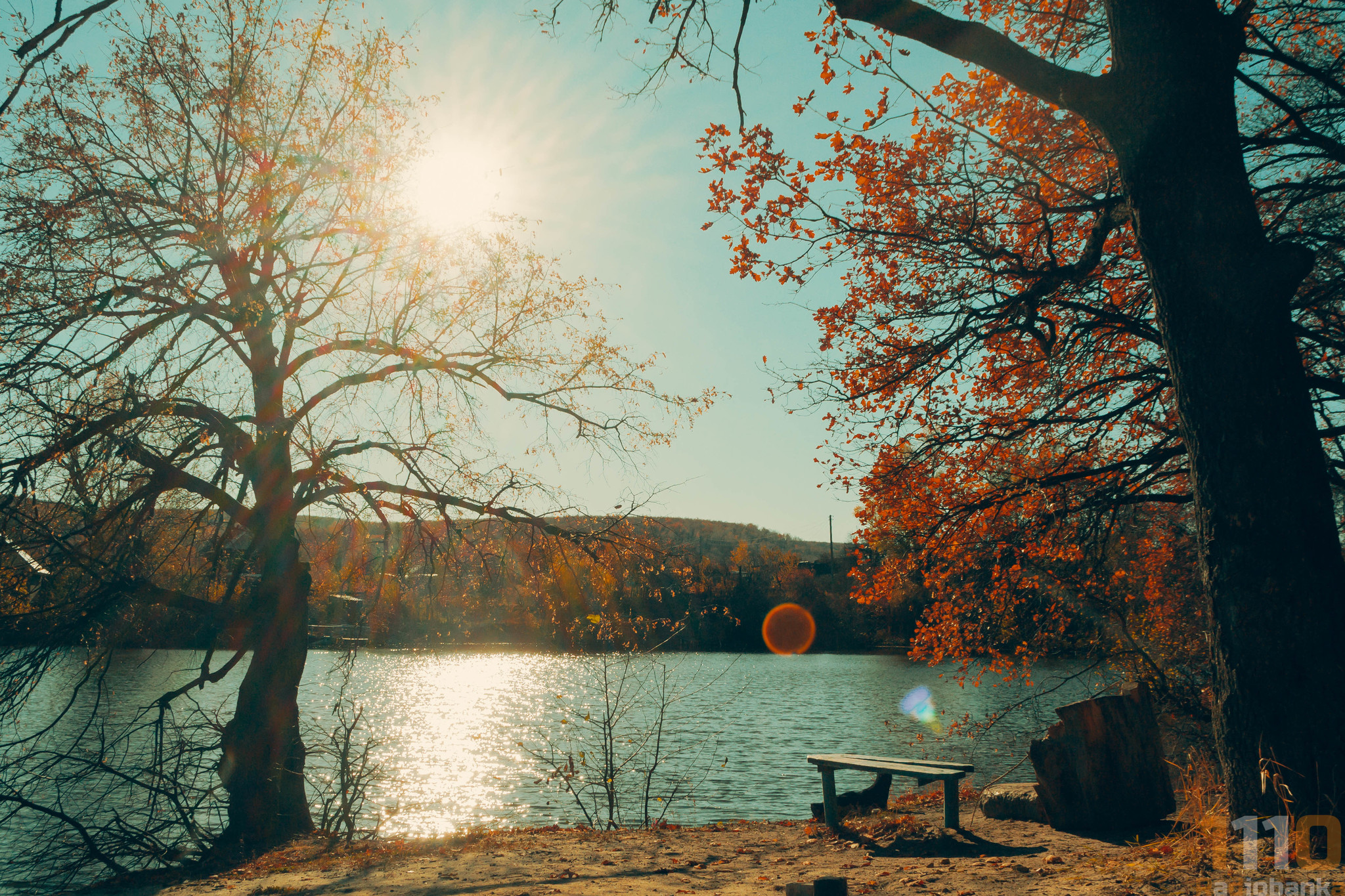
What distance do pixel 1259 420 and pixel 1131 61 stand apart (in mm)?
2083

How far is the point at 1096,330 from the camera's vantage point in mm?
8875

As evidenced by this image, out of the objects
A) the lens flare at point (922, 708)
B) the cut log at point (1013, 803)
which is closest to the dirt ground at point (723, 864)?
the cut log at point (1013, 803)

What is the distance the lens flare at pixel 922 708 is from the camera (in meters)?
26.8

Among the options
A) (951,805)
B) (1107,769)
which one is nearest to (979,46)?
(1107,769)

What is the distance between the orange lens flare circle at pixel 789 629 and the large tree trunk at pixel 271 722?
6794cm

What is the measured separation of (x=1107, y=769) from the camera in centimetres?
768

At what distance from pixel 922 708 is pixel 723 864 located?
87.2ft

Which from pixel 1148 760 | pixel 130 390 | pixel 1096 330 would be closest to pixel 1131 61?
pixel 1096 330

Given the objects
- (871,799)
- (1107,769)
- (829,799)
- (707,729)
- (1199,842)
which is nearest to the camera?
(1199,842)

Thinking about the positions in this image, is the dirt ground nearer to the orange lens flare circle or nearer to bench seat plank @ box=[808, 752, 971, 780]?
bench seat plank @ box=[808, 752, 971, 780]

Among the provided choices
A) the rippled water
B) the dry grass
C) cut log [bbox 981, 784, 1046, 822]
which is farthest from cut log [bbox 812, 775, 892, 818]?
the dry grass

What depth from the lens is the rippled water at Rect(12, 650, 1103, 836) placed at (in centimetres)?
1545

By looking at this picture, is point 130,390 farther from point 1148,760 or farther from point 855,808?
point 1148,760

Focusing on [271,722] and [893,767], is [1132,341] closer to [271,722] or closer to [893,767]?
[893,767]
